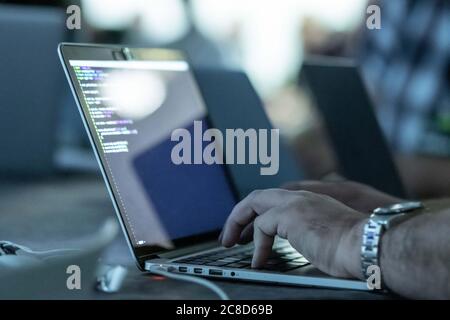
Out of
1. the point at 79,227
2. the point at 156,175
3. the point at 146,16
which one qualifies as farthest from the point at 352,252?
the point at 146,16

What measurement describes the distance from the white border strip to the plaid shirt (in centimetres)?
165

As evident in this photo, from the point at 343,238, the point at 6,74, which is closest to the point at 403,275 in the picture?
the point at 343,238

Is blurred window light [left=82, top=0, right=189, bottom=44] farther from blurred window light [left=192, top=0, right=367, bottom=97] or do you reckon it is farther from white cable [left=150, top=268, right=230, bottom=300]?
white cable [left=150, top=268, right=230, bottom=300]

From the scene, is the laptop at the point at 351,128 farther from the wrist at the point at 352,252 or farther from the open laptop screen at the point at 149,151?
the wrist at the point at 352,252

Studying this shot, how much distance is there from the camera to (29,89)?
6.07 feet

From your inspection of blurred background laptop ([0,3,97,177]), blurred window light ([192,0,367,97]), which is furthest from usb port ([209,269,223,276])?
blurred window light ([192,0,367,97])

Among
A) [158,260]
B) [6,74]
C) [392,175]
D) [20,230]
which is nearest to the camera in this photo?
[158,260]

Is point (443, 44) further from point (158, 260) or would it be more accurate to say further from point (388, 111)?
point (158, 260)

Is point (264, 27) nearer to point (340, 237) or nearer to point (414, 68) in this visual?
point (414, 68)

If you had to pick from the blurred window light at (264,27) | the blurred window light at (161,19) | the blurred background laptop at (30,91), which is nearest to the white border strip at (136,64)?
the blurred background laptop at (30,91)

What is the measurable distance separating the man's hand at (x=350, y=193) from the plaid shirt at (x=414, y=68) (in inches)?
64.9

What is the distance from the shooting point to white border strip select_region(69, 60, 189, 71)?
104 centimetres
